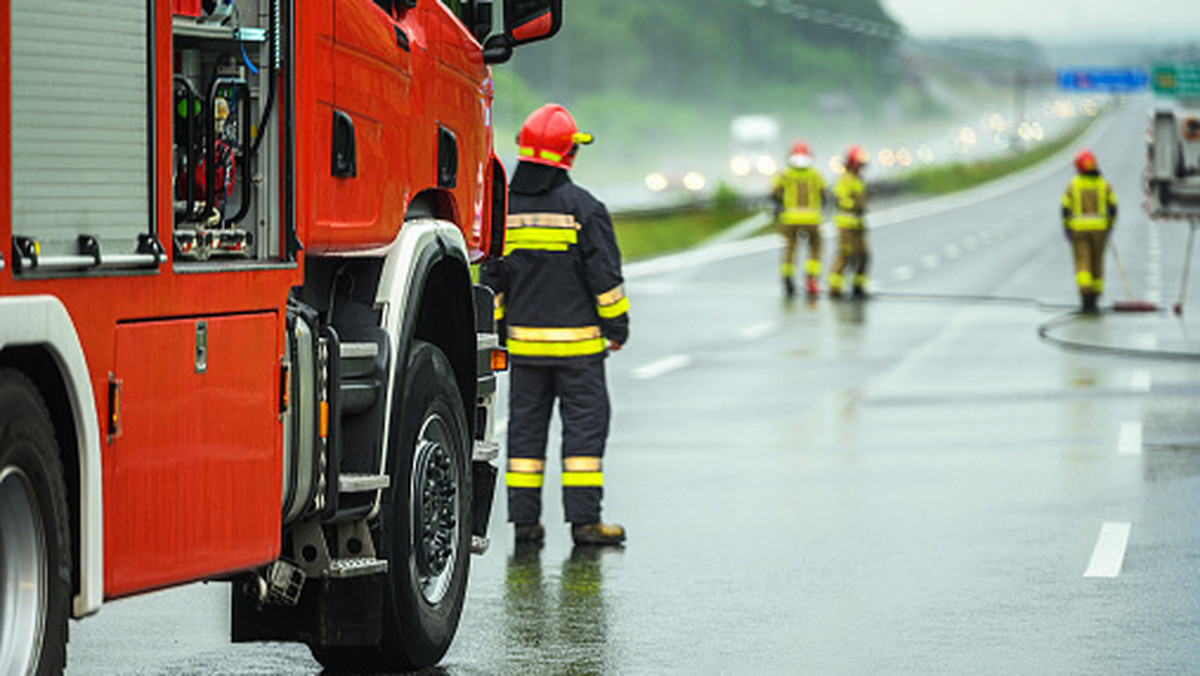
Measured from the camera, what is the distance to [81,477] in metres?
5.39

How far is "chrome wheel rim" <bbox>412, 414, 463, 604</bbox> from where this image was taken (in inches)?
303

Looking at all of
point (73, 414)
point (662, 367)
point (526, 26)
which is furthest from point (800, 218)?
point (73, 414)

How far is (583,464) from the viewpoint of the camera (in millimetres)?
11031

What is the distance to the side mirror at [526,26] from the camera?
29.0 ft

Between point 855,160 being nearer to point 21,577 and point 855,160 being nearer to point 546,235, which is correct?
point 546,235

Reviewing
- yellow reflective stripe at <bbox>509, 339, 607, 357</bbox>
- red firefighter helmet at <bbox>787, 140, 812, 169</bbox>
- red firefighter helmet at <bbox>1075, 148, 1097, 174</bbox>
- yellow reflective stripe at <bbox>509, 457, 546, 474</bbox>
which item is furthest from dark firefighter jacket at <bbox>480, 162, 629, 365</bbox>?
red firefighter helmet at <bbox>787, 140, 812, 169</bbox>

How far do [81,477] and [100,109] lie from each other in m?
0.81

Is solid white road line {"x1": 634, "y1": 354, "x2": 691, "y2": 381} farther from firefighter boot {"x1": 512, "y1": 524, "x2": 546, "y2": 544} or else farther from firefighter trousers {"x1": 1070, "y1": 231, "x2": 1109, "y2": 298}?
firefighter boot {"x1": 512, "y1": 524, "x2": 546, "y2": 544}

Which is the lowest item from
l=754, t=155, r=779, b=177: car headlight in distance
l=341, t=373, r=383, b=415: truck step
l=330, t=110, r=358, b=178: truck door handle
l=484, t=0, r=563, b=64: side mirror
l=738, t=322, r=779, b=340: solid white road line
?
l=738, t=322, r=779, b=340: solid white road line

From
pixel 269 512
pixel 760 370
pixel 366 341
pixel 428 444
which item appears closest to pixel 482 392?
pixel 428 444

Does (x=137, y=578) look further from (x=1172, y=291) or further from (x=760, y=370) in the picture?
(x=1172, y=291)

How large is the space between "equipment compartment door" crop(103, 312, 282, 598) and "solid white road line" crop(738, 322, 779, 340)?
18.9 m

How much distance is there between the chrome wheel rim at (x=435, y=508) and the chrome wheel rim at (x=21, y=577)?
2.33 metres

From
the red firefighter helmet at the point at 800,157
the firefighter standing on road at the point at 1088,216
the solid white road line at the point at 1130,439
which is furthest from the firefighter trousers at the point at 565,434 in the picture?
the red firefighter helmet at the point at 800,157
